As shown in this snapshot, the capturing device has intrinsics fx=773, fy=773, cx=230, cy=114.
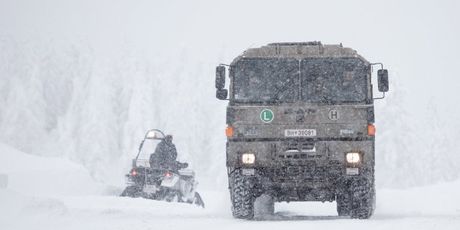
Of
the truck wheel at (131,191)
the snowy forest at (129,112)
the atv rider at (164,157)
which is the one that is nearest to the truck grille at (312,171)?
the atv rider at (164,157)

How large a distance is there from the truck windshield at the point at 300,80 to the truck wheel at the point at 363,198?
1280 millimetres

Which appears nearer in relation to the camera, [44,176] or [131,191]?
[131,191]

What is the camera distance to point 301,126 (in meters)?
11.4

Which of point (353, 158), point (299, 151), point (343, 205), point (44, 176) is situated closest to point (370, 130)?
point (353, 158)

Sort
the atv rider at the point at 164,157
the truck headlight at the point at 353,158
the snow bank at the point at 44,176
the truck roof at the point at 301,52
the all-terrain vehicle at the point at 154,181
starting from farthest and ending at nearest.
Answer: the atv rider at the point at 164,157 → the all-terrain vehicle at the point at 154,181 → the snow bank at the point at 44,176 → the truck roof at the point at 301,52 → the truck headlight at the point at 353,158

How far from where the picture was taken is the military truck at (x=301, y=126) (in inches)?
444

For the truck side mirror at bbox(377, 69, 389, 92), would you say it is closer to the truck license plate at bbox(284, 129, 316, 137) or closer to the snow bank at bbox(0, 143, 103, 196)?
the truck license plate at bbox(284, 129, 316, 137)

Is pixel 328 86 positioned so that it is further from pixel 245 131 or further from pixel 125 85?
pixel 125 85

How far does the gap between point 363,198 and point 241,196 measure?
5.94 ft

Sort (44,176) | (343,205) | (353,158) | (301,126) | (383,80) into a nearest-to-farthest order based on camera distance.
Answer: (353,158) → (301,126) → (383,80) → (343,205) → (44,176)

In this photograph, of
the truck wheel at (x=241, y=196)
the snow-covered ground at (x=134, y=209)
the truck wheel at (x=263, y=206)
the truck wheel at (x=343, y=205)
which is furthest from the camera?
the truck wheel at (x=263, y=206)

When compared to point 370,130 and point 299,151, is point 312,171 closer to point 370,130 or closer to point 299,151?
point 299,151

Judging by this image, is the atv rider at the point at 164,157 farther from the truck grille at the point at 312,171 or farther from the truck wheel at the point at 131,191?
the truck grille at the point at 312,171

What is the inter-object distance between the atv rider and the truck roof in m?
7.52
